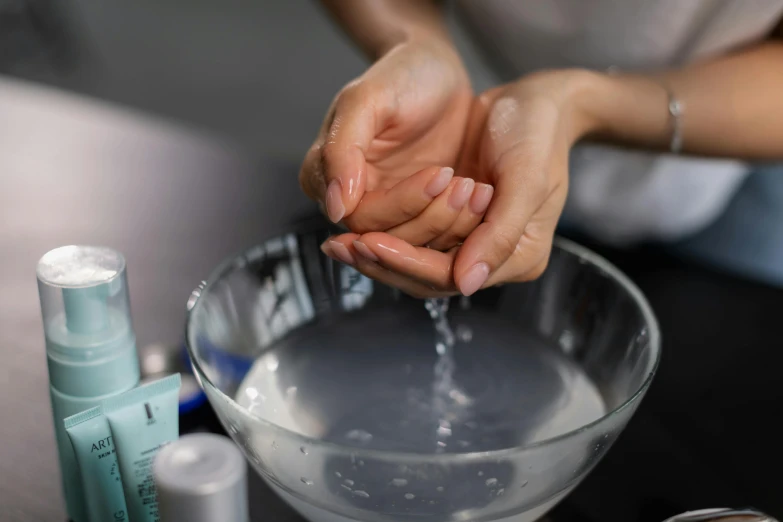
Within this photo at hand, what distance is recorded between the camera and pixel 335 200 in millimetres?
508

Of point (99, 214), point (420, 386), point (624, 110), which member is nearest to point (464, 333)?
point (420, 386)

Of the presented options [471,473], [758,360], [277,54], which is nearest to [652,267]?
[758,360]

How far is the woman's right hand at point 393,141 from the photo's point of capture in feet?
1.69

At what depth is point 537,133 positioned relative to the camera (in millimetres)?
596

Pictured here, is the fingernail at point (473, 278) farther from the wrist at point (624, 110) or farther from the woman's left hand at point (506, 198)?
the wrist at point (624, 110)

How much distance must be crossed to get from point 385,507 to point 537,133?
0.31 m

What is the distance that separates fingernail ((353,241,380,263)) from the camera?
500 millimetres

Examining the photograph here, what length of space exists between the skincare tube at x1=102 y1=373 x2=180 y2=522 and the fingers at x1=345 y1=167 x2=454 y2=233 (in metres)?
0.17

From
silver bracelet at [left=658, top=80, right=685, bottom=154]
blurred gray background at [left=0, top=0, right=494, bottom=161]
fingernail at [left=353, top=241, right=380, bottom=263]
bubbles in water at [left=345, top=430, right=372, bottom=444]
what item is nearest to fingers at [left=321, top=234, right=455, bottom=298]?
fingernail at [left=353, top=241, right=380, bottom=263]

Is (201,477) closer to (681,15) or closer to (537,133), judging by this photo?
(537,133)

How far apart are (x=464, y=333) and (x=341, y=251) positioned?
186mm

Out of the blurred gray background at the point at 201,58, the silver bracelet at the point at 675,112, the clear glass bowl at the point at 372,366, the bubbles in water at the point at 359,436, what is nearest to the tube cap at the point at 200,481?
the clear glass bowl at the point at 372,366

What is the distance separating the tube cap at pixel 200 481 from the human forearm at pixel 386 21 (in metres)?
0.51

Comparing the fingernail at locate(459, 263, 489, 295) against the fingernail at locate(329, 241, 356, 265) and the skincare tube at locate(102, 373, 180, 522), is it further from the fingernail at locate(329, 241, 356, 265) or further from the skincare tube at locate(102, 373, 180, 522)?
the skincare tube at locate(102, 373, 180, 522)
